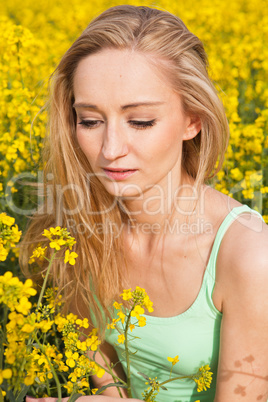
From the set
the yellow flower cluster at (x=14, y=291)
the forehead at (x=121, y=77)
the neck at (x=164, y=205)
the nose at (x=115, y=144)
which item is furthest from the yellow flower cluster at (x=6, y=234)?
the neck at (x=164, y=205)

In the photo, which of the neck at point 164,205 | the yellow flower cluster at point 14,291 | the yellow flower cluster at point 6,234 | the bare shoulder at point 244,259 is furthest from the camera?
the neck at point 164,205

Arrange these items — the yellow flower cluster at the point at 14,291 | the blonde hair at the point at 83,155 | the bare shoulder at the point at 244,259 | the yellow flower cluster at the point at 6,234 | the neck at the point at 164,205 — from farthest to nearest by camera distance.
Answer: the neck at the point at 164,205 < the blonde hair at the point at 83,155 < the bare shoulder at the point at 244,259 < the yellow flower cluster at the point at 6,234 < the yellow flower cluster at the point at 14,291

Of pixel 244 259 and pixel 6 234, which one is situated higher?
pixel 6 234

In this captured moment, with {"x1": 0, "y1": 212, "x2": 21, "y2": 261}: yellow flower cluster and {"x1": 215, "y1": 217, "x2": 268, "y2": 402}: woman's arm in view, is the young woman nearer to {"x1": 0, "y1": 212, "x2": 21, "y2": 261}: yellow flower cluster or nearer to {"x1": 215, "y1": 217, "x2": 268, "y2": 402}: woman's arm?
{"x1": 215, "y1": 217, "x2": 268, "y2": 402}: woman's arm

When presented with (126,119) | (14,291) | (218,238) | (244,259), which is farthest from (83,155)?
(14,291)

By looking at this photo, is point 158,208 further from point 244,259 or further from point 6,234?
point 6,234

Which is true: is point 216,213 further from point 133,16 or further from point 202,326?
point 133,16

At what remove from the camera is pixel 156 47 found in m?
1.46

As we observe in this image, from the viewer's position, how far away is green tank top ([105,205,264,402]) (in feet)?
5.01

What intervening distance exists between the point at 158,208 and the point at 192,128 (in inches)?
11.1

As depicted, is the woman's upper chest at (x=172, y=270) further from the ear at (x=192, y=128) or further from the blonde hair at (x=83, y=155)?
the ear at (x=192, y=128)

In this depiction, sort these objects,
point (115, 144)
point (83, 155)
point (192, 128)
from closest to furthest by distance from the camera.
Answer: point (115, 144) → point (192, 128) → point (83, 155)

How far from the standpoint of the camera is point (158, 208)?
5.48 ft

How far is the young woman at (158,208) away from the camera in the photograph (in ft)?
4.57
